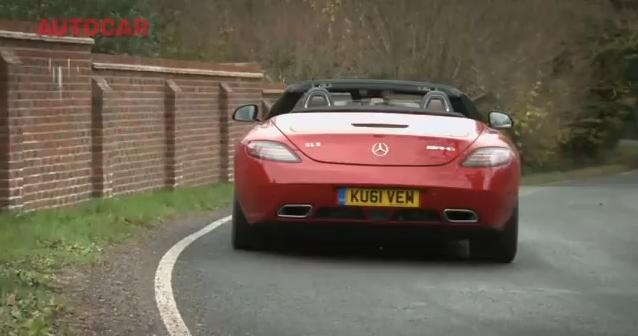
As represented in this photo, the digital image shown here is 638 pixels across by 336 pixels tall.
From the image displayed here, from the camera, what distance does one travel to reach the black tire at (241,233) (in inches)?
335

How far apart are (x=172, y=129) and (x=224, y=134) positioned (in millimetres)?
2441

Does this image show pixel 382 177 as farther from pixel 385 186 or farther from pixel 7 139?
pixel 7 139

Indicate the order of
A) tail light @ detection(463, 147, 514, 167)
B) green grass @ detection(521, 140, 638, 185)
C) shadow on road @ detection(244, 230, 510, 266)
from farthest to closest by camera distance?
1. green grass @ detection(521, 140, 638, 185)
2. shadow on road @ detection(244, 230, 510, 266)
3. tail light @ detection(463, 147, 514, 167)

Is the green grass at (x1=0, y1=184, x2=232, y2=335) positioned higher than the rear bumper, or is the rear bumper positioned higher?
the rear bumper

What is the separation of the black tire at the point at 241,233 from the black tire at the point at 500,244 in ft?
5.25

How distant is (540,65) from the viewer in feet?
108

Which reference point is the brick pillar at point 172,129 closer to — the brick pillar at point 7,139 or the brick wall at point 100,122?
the brick wall at point 100,122

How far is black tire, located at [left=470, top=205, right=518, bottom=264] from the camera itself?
327 inches

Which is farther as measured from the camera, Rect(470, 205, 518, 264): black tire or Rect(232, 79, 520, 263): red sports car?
Rect(470, 205, 518, 264): black tire

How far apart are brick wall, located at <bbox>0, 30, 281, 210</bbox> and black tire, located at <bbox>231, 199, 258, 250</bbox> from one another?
2.52 metres

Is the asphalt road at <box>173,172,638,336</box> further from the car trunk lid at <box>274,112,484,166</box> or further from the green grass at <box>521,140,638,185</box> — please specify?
the green grass at <box>521,140,638,185</box>

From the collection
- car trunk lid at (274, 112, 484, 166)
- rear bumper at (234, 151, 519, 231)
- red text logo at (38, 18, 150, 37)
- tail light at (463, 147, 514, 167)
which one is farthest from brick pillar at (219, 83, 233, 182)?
tail light at (463, 147, 514, 167)

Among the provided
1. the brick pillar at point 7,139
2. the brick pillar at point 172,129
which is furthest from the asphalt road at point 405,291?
the brick pillar at point 172,129

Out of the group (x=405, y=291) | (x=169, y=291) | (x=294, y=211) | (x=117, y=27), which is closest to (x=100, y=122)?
(x=294, y=211)
